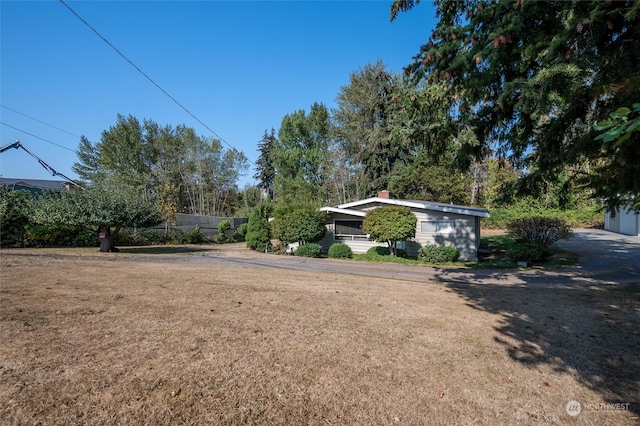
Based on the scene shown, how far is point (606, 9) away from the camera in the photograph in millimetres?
4086

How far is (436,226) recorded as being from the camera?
649 inches

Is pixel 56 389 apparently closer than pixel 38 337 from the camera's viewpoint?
Yes

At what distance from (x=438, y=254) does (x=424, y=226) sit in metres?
2.23

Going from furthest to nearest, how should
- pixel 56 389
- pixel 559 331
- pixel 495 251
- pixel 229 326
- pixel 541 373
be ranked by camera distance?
pixel 495 251, pixel 559 331, pixel 229 326, pixel 541 373, pixel 56 389

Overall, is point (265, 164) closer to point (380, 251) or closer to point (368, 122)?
point (368, 122)

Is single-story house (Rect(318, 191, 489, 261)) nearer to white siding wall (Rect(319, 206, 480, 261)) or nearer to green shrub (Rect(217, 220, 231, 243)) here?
white siding wall (Rect(319, 206, 480, 261))

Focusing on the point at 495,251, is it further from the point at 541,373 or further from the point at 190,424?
the point at 190,424

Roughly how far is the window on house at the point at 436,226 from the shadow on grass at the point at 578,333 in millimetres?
9266

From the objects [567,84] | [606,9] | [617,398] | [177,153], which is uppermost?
[177,153]

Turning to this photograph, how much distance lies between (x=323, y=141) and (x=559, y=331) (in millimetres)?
34530

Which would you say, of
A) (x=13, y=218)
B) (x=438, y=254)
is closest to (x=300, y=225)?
(x=438, y=254)

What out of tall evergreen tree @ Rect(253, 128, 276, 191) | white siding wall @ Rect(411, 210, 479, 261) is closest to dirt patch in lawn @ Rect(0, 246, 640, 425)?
white siding wall @ Rect(411, 210, 479, 261)

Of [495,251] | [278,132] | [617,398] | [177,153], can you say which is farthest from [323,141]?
[617,398]

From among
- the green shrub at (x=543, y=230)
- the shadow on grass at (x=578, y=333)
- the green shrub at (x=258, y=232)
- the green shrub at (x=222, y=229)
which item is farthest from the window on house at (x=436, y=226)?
the green shrub at (x=222, y=229)
